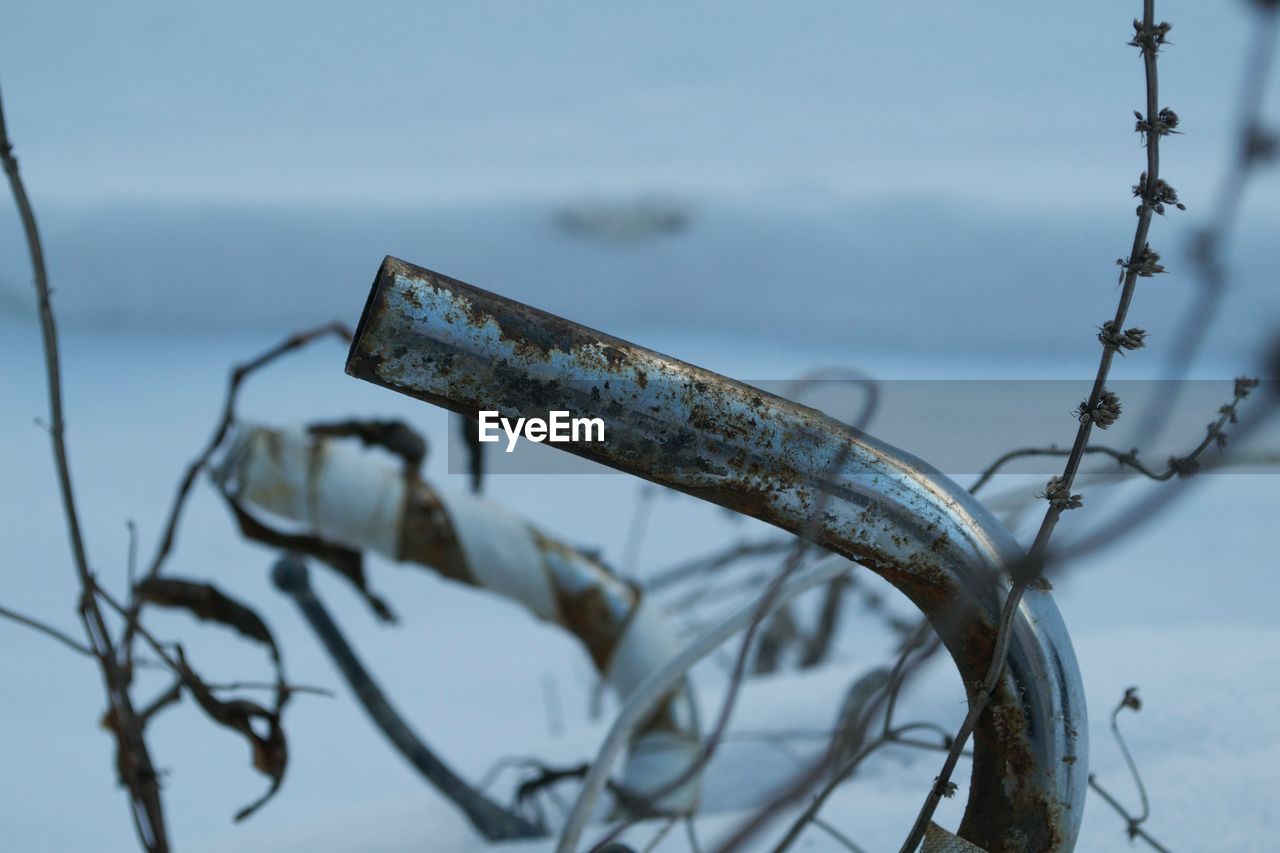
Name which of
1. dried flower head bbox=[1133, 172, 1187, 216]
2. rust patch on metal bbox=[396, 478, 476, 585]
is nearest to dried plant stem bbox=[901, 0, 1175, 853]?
dried flower head bbox=[1133, 172, 1187, 216]

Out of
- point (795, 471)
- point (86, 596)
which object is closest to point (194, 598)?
point (86, 596)

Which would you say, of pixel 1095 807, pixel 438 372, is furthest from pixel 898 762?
pixel 438 372

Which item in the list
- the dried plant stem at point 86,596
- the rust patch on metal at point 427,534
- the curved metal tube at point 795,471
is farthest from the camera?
the rust patch on metal at point 427,534

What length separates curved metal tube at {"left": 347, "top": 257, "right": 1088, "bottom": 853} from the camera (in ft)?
0.64

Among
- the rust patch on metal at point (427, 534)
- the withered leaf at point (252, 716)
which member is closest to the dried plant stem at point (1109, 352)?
the withered leaf at point (252, 716)

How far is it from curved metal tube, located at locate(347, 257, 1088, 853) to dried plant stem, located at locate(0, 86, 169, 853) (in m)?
0.20

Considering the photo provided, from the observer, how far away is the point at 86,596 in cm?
39

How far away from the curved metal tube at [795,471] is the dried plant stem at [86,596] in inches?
8.1

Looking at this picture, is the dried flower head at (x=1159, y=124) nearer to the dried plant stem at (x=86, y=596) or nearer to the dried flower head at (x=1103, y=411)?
the dried flower head at (x=1103, y=411)

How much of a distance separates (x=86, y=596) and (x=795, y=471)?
271mm

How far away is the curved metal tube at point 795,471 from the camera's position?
0.20m

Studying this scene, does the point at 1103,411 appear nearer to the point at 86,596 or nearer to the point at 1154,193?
the point at 1154,193

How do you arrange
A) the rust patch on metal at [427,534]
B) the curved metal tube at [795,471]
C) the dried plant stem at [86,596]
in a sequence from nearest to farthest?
the curved metal tube at [795,471]
the dried plant stem at [86,596]
the rust patch on metal at [427,534]

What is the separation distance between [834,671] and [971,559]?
0.50 meters
